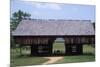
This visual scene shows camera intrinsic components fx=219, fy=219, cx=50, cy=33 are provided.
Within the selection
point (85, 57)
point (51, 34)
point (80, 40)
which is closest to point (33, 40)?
point (51, 34)

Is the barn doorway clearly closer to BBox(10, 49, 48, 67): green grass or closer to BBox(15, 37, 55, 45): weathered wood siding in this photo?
BBox(15, 37, 55, 45): weathered wood siding

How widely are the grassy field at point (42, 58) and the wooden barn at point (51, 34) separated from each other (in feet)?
0.17

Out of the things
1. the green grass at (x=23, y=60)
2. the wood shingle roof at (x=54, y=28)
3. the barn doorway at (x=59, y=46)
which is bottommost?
the green grass at (x=23, y=60)

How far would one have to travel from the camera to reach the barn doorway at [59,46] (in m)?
2.39

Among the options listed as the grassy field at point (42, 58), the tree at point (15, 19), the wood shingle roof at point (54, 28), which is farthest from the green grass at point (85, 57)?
the tree at point (15, 19)

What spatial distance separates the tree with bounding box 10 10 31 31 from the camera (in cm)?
225

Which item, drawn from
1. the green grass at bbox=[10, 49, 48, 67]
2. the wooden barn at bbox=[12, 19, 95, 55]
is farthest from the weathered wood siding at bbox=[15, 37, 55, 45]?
the green grass at bbox=[10, 49, 48, 67]

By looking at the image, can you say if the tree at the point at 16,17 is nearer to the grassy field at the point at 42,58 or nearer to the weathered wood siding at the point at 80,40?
the grassy field at the point at 42,58

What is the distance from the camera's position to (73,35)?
8.02 ft

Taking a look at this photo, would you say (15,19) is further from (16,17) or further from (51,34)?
(51,34)

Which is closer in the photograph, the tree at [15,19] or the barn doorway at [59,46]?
the tree at [15,19]

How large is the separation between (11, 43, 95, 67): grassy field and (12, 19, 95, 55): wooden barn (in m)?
0.05

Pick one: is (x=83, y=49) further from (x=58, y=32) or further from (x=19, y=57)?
(x=19, y=57)
